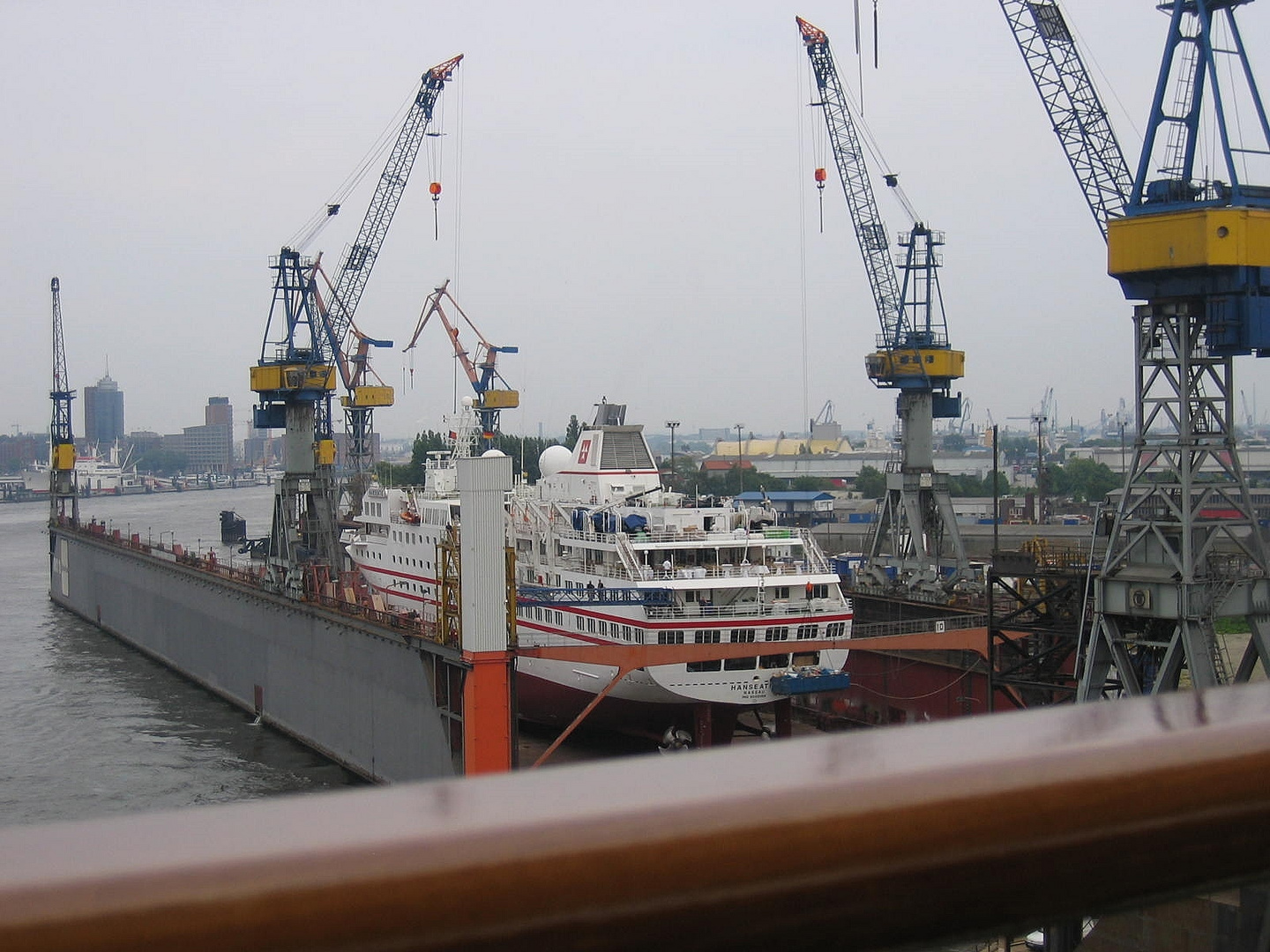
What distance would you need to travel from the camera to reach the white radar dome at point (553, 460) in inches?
1400

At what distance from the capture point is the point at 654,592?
1030 inches

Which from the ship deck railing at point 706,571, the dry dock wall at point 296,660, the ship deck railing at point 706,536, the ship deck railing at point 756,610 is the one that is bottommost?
the dry dock wall at point 296,660

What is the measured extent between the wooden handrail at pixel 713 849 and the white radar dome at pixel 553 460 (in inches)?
1342

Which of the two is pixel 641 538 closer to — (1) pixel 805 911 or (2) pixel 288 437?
(2) pixel 288 437

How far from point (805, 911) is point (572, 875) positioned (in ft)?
0.74

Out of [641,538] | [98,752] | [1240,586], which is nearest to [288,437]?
[98,752]

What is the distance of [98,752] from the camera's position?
31078 mm

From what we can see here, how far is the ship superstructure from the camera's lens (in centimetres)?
2627

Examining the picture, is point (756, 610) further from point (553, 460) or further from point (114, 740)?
point (114, 740)

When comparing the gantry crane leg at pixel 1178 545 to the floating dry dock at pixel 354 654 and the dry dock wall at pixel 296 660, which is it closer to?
the floating dry dock at pixel 354 654

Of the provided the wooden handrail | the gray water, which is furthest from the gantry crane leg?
the wooden handrail

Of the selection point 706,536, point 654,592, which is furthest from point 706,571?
point 654,592

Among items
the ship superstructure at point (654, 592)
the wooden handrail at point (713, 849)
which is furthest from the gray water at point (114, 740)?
the wooden handrail at point (713, 849)

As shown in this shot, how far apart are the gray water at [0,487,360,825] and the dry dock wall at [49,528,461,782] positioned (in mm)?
727
